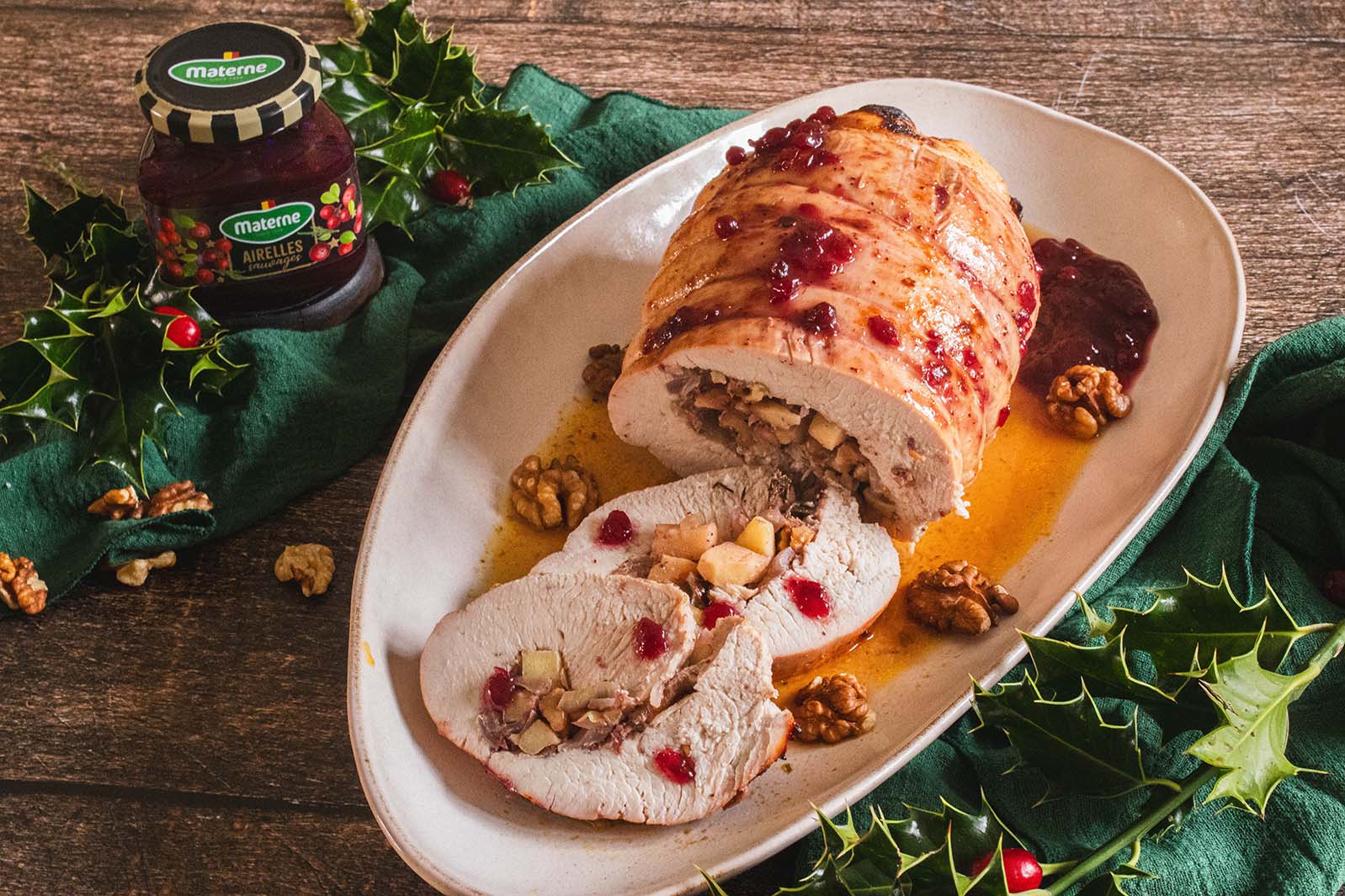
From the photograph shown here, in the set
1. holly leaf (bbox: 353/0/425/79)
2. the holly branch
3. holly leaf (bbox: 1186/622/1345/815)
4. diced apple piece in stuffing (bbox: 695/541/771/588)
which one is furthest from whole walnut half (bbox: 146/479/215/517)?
holly leaf (bbox: 1186/622/1345/815)

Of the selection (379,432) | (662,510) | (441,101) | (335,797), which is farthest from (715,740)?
(441,101)

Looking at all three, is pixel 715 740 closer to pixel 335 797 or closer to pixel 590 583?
pixel 590 583

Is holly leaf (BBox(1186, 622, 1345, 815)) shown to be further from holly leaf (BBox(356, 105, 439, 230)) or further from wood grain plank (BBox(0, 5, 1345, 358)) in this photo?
holly leaf (BBox(356, 105, 439, 230))

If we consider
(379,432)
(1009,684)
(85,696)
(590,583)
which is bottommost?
(85,696)

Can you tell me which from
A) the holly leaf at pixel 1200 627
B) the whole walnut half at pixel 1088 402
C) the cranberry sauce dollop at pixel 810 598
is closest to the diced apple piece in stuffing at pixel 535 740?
the cranberry sauce dollop at pixel 810 598

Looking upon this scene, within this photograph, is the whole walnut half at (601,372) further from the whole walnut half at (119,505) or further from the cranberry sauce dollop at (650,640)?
the whole walnut half at (119,505)

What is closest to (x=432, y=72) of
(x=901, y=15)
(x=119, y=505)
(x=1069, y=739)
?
(x=119, y=505)
